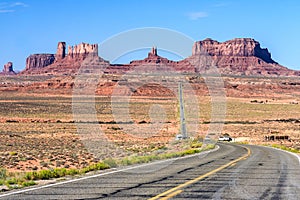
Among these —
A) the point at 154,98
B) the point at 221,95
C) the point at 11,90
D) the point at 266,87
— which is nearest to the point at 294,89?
the point at 266,87

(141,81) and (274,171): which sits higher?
(141,81)

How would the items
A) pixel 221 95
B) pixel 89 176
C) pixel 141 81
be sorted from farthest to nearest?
pixel 141 81
pixel 221 95
pixel 89 176

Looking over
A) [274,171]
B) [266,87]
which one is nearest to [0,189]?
[274,171]

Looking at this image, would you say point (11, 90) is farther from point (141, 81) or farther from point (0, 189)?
point (0, 189)

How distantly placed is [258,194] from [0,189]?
19.7 ft

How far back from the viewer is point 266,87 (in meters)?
172

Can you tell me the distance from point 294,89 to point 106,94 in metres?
71.9

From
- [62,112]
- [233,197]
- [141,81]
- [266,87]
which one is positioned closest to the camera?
[233,197]

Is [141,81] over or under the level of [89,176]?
over

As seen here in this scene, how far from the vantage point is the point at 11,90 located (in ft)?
497

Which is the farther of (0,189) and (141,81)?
(141,81)

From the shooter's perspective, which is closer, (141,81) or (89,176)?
→ (89,176)

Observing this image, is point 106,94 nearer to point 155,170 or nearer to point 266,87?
Answer: point 266,87

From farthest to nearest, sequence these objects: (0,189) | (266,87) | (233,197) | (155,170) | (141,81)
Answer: (266,87) → (141,81) → (155,170) → (0,189) → (233,197)
